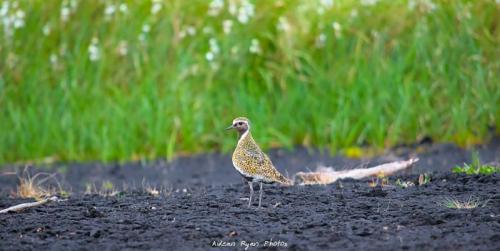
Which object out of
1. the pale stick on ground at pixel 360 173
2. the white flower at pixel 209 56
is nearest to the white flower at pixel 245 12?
the white flower at pixel 209 56

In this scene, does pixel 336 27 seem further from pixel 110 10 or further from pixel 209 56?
pixel 110 10

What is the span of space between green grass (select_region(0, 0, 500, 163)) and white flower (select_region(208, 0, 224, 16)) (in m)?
0.10

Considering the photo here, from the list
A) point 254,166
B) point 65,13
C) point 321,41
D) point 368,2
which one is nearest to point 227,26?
point 321,41

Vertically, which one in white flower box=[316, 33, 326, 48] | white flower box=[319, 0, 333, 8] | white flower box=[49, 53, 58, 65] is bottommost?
white flower box=[49, 53, 58, 65]

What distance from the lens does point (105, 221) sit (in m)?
5.57

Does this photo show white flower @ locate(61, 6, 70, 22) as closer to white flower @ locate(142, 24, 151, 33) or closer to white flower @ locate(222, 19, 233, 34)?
white flower @ locate(142, 24, 151, 33)

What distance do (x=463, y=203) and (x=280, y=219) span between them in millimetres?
1158

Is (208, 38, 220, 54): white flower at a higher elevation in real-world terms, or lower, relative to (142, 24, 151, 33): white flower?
lower

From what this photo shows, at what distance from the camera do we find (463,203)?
5.72 metres

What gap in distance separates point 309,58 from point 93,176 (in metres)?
2.99

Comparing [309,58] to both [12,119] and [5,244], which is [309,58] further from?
[5,244]

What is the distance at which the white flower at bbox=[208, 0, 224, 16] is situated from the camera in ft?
37.8

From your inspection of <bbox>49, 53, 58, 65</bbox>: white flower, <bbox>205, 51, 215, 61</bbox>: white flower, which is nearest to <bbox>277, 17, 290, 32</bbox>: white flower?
<bbox>205, 51, 215, 61</bbox>: white flower

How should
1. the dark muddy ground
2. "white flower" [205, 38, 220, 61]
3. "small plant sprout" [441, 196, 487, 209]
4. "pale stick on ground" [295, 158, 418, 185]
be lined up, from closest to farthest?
1. the dark muddy ground
2. "small plant sprout" [441, 196, 487, 209]
3. "pale stick on ground" [295, 158, 418, 185]
4. "white flower" [205, 38, 220, 61]
